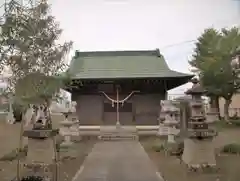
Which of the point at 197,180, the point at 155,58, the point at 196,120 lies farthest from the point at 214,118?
the point at 197,180

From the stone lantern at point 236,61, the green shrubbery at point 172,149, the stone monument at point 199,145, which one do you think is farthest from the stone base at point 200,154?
the stone lantern at point 236,61

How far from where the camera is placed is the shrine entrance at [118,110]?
1781cm

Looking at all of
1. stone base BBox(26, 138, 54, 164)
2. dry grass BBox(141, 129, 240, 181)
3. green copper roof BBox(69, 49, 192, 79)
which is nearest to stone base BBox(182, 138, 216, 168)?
dry grass BBox(141, 129, 240, 181)

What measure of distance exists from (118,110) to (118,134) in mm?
2374

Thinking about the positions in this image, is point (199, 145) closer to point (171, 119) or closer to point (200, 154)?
point (200, 154)

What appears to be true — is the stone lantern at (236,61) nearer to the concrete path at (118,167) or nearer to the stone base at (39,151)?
the concrete path at (118,167)

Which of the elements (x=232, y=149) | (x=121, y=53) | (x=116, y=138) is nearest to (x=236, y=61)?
(x=121, y=53)

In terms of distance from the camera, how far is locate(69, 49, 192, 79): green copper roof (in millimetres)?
17500

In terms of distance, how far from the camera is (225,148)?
10.5 m

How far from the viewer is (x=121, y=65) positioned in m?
20.1

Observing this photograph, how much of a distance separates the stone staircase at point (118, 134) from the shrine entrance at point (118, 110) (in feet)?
4.54

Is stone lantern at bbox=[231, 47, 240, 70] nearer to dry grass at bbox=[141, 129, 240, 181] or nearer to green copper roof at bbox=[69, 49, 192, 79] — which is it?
green copper roof at bbox=[69, 49, 192, 79]

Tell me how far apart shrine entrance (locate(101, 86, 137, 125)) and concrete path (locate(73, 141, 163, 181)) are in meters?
6.55

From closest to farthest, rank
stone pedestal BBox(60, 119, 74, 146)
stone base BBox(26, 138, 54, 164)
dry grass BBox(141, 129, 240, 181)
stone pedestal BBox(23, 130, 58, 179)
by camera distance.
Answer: dry grass BBox(141, 129, 240, 181), stone pedestal BBox(23, 130, 58, 179), stone base BBox(26, 138, 54, 164), stone pedestal BBox(60, 119, 74, 146)
